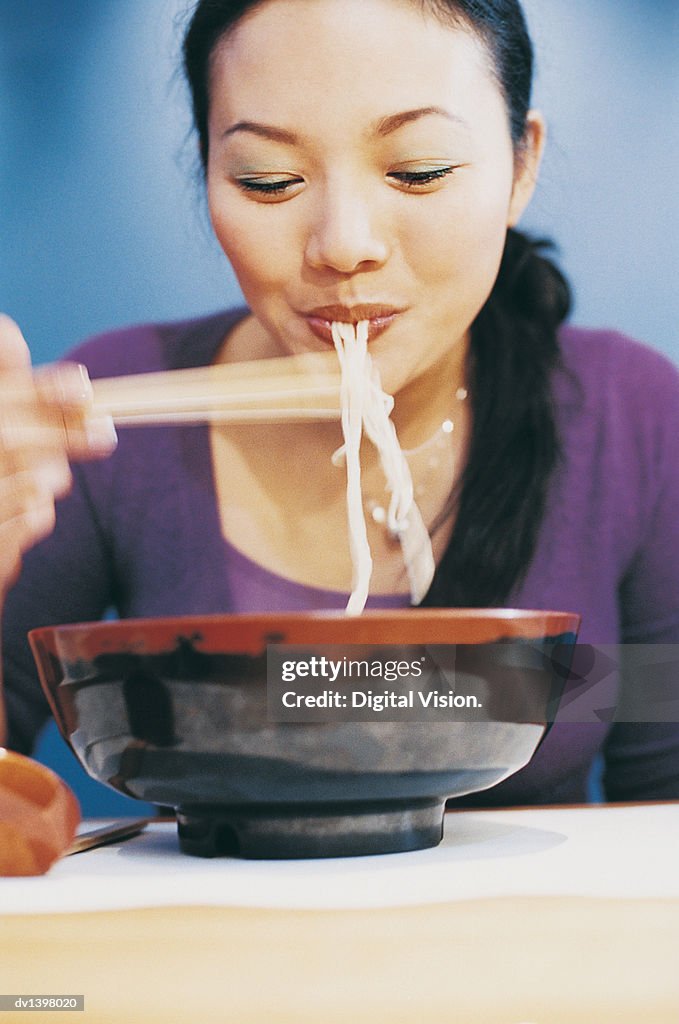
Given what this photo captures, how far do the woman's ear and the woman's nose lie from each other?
18cm

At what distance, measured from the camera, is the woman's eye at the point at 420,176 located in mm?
1065

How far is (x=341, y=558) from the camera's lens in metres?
1.18

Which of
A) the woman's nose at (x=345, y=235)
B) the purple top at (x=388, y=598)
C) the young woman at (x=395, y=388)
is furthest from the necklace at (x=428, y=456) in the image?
the woman's nose at (x=345, y=235)

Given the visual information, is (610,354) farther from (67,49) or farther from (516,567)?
(67,49)

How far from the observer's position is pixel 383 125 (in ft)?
Result: 3.47

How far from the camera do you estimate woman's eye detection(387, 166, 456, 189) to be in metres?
1.07

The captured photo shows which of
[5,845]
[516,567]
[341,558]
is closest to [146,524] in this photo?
[341,558]

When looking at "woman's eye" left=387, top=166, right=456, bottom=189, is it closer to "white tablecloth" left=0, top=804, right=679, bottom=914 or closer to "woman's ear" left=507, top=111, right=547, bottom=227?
"woman's ear" left=507, top=111, right=547, bottom=227

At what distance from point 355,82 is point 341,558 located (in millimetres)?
465

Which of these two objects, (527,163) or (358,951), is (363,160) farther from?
(358,951)

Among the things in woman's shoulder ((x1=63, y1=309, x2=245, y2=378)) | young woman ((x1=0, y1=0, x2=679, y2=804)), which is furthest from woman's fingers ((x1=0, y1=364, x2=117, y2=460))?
woman's shoulder ((x1=63, y1=309, x2=245, y2=378))

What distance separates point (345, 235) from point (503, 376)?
273mm

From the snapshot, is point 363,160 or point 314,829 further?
point 363,160

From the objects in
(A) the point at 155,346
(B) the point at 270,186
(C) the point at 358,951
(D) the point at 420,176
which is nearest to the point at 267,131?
(B) the point at 270,186
